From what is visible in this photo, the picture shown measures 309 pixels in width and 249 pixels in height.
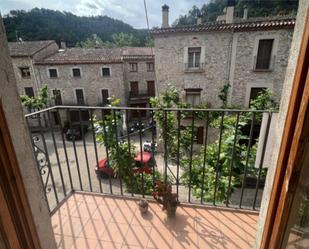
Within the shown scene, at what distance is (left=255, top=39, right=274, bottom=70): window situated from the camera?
21.9 feet

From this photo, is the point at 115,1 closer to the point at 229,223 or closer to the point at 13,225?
the point at 13,225

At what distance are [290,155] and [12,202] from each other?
1063mm

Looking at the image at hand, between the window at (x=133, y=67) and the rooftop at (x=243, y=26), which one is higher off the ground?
the rooftop at (x=243, y=26)

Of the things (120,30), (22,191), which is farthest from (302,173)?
(120,30)

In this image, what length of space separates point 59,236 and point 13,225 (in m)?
0.87

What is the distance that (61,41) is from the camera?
13.8 m

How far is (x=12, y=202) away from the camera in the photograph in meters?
0.73

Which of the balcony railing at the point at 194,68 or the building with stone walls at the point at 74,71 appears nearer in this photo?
the balcony railing at the point at 194,68

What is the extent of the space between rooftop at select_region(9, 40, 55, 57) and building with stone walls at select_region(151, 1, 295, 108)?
26.8 ft

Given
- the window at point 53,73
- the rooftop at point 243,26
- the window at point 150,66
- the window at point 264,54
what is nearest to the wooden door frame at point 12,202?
the rooftop at point 243,26

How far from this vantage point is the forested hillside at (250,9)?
600 cm

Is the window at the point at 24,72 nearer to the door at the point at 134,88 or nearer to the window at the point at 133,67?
the window at the point at 133,67

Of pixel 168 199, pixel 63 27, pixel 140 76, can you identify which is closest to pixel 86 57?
pixel 140 76

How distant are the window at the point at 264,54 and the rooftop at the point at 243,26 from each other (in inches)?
19.4
